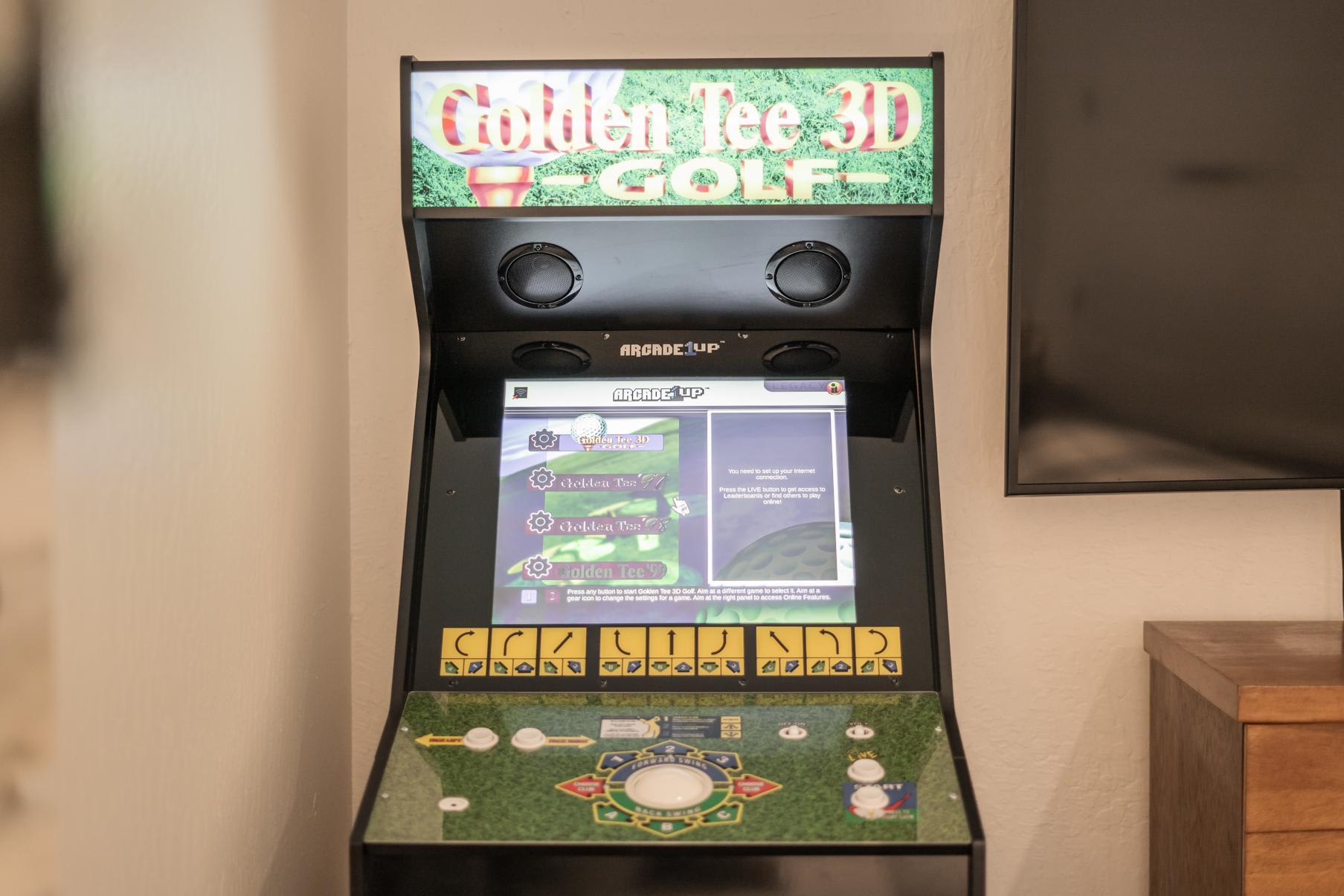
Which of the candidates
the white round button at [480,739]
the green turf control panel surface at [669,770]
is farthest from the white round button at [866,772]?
the white round button at [480,739]

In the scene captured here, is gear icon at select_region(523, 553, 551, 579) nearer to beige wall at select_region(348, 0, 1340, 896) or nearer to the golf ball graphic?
the golf ball graphic

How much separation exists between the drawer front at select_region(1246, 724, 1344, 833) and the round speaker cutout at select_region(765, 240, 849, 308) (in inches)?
33.8

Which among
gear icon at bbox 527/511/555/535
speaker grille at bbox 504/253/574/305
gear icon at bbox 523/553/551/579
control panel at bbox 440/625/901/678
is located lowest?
control panel at bbox 440/625/901/678

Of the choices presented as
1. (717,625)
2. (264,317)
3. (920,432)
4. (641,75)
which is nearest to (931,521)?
(920,432)

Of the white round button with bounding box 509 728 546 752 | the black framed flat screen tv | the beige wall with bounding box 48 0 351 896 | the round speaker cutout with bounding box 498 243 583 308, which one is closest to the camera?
the beige wall with bounding box 48 0 351 896

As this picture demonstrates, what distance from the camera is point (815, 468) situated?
144 cm

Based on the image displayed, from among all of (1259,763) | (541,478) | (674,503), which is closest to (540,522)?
(541,478)

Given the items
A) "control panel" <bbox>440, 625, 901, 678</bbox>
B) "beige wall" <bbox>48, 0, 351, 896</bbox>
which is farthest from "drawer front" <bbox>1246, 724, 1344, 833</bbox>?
"beige wall" <bbox>48, 0, 351, 896</bbox>

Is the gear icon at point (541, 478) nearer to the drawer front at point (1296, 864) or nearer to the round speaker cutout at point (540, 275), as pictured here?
the round speaker cutout at point (540, 275)

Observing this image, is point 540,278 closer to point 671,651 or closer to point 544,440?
point 544,440

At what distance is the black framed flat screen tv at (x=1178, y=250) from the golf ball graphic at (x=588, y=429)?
0.67m

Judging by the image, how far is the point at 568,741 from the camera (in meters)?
1.23

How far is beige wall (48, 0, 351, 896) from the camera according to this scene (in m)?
0.92

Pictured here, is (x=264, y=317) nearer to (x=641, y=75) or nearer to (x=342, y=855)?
(x=641, y=75)
